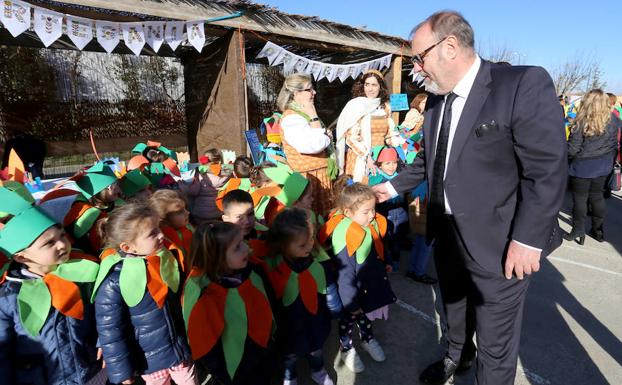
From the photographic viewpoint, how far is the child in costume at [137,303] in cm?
179

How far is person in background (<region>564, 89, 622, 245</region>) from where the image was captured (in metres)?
4.23

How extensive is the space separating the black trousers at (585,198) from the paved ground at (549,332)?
0.73 meters

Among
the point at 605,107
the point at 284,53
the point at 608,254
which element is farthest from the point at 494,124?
the point at 284,53

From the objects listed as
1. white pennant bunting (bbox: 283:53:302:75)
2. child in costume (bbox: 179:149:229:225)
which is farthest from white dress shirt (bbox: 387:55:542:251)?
white pennant bunting (bbox: 283:53:302:75)

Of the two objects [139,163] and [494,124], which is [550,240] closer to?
[494,124]

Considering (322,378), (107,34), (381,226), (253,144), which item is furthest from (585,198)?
(107,34)

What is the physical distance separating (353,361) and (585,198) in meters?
4.02

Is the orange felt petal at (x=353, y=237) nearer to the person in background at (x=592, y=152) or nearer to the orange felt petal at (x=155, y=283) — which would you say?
the orange felt petal at (x=155, y=283)

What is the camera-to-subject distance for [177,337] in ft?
6.48

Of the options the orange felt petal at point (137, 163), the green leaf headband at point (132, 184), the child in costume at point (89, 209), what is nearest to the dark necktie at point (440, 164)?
the child in costume at point (89, 209)

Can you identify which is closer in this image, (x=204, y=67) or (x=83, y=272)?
(x=83, y=272)

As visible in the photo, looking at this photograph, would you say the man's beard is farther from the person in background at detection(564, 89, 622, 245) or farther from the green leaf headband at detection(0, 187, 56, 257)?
the person in background at detection(564, 89, 622, 245)

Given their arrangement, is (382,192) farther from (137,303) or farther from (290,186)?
(137,303)

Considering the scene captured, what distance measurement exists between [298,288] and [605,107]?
4396 mm
